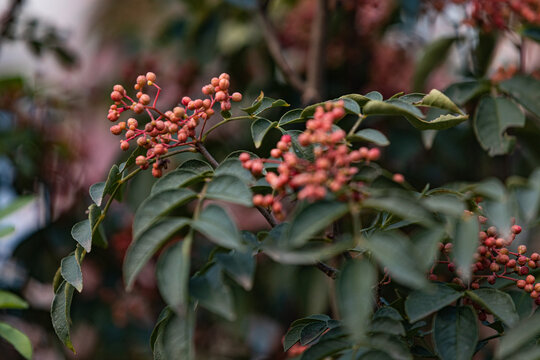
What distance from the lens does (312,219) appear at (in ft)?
1.50

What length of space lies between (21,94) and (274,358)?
39.6 inches

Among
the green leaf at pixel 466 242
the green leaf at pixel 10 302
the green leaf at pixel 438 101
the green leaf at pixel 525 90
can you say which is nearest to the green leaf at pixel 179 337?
the green leaf at pixel 466 242

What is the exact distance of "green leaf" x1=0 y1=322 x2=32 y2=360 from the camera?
0.79 m

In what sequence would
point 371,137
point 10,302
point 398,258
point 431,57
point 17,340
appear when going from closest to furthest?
point 398,258, point 371,137, point 17,340, point 10,302, point 431,57

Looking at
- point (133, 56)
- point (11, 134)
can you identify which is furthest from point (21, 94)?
point (133, 56)

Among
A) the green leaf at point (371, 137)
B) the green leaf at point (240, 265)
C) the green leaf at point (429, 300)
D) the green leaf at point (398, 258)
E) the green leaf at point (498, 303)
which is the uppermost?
the green leaf at point (371, 137)

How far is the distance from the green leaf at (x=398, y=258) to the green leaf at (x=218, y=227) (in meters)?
0.11

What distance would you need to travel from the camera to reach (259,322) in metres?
1.77

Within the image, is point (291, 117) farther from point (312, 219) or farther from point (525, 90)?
point (525, 90)

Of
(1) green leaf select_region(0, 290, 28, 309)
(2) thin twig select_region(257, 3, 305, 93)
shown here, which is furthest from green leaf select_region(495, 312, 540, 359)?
(2) thin twig select_region(257, 3, 305, 93)

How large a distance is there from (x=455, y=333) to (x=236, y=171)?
0.87 ft

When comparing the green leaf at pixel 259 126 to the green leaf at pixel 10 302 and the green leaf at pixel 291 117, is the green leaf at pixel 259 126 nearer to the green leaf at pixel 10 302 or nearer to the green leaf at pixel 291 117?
the green leaf at pixel 291 117

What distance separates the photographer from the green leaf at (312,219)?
0.45 metres

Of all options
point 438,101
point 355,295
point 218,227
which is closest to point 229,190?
point 218,227
